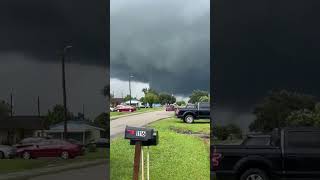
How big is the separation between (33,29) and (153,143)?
4.34 m

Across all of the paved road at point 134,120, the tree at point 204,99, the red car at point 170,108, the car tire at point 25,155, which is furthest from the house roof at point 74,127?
the red car at point 170,108

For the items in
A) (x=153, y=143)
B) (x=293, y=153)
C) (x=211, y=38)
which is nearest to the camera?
(x=153, y=143)

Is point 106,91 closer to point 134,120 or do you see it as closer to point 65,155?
point 65,155

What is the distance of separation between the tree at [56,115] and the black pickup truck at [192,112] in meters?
5.94

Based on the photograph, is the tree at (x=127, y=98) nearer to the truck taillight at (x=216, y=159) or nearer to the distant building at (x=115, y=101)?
the distant building at (x=115, y=101)

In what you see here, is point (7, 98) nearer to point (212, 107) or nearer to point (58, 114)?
point (58, 114)

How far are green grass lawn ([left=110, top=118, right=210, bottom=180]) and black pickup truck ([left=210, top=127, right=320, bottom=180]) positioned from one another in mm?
1335

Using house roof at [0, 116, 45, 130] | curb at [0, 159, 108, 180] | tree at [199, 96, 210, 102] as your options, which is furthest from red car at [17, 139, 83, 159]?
tree at [199, 96, 210, 102]

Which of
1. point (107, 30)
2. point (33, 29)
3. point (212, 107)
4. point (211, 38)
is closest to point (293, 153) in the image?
point (212, 107)

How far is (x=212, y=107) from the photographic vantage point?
12.9 m

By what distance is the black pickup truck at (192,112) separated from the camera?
18.6 meters

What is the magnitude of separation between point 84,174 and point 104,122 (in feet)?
4.06

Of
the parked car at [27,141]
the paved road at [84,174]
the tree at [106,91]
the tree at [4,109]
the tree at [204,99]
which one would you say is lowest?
the paved road at [84,174]

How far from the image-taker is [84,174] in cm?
1288
